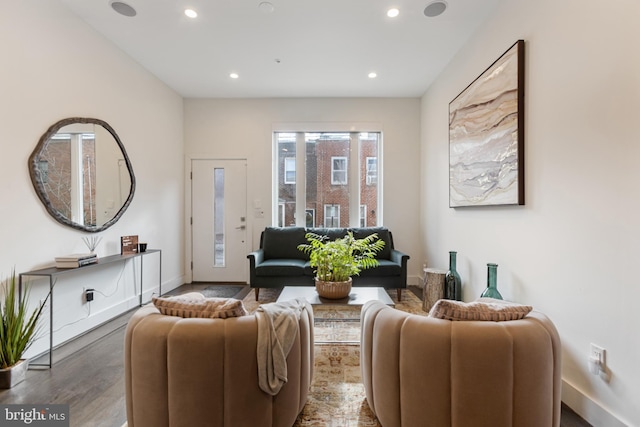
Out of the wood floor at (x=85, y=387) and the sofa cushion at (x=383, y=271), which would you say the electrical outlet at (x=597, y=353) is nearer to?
the wood floor at (x=85, y=387)

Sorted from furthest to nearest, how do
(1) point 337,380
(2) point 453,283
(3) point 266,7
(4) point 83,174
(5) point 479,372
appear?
(2) point 453,283 → (4) point 83,174 → (3) point 266,7 → (1) point 337,380 → (5) point 479,372

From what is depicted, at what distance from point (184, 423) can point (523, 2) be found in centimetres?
333

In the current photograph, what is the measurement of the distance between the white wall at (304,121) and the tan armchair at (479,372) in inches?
128

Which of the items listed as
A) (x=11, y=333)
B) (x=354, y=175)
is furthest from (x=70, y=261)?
(x=354, y=175)

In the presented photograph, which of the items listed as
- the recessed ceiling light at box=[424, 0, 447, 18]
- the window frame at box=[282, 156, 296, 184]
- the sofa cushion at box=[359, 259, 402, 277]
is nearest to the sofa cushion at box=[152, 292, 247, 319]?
the sofa cushion at box=[359, 259, 402, 277]

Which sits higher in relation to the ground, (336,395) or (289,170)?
(289,170)

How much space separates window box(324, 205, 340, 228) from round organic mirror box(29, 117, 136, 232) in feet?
8.66

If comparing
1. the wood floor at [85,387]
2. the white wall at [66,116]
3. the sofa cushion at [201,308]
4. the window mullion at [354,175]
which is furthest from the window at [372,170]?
the sofa cushion at [201,308]

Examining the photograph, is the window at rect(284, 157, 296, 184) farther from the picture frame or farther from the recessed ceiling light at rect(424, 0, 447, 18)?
the recessed ceiling light at rect(424, 0, 447, 18)

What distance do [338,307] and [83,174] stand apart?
264 cm

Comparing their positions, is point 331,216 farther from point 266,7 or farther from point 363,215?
point 266,7

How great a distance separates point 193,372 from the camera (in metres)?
1.17

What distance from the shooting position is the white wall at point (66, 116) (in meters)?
2.06

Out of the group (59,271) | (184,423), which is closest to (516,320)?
(184,423)
